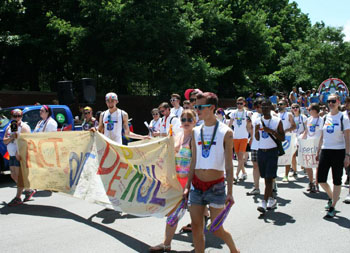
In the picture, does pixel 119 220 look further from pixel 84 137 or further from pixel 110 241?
pixel 84 137

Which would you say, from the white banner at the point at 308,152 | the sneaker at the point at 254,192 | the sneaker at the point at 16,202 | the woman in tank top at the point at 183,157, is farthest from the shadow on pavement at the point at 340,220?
the sneaker at the point at 16,202

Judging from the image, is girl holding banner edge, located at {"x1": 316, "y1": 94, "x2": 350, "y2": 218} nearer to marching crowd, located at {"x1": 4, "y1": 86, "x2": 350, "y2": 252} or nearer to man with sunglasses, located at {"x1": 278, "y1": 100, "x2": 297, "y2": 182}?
marching crowd, located at {"x1": 4, "y1": 86, "x2": 350, "y2": 252}

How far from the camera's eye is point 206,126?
4.38m

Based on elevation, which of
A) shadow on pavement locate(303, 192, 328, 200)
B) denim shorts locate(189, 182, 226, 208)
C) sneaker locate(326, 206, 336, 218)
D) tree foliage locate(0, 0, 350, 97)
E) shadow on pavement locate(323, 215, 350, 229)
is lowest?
shadow on pavement locate(303, 192, 328, 200)

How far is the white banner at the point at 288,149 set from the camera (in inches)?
375

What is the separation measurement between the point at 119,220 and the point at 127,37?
13.4 m

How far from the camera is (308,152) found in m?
8.58

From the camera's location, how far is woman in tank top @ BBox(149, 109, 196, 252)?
494cm

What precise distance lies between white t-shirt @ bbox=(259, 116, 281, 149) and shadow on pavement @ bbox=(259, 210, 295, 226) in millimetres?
1146

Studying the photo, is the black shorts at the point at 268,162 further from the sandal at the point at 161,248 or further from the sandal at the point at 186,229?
the sandal at the point at 161,248

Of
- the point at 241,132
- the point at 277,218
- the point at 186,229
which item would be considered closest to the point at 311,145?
the point at 241,132

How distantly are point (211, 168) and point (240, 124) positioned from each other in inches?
222

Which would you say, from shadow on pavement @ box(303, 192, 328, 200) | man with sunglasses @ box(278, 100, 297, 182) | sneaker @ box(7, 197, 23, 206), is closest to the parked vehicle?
sneaker @ box(7, 197, 23, 206)

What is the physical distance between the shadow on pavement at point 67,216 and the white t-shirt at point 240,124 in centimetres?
460
